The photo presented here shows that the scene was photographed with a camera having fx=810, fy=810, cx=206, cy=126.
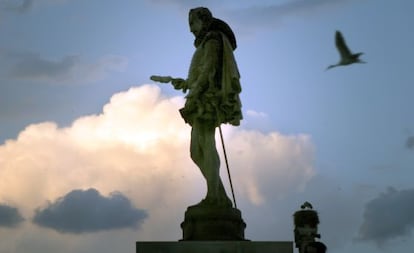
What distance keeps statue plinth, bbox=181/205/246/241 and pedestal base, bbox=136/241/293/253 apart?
51 cm

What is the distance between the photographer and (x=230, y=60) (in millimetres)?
16594

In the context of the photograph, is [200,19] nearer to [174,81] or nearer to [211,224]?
[174,81]

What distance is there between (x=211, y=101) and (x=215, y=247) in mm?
3114

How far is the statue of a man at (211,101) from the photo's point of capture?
16203 millimetres

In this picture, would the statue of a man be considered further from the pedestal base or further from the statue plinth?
the pedestal base

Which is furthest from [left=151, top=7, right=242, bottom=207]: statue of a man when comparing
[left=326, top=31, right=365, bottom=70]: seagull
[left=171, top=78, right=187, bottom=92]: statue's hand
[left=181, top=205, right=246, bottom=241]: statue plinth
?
[left=326, top=31, right=365, bottom=70]: seagull

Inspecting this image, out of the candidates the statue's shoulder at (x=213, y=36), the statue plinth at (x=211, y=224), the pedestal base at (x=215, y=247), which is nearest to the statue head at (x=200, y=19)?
the statue's shoulder at (x=213, y=36)

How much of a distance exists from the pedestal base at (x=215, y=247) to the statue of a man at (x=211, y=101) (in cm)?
137

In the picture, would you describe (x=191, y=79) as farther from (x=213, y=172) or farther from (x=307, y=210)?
(x=307, y=210)

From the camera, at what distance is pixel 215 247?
14.8 metres

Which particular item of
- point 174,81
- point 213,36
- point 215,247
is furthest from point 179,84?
point 215,247

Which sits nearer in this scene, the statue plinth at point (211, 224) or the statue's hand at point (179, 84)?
the statue plinth at point (211, 224)

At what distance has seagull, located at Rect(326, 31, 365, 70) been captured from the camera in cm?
1268

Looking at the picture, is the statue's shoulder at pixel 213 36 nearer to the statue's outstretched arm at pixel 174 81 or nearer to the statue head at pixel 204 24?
the statue head at pixel 204 24
